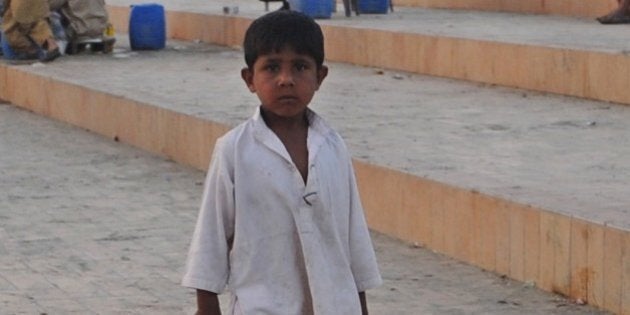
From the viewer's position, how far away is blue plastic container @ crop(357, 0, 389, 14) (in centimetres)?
1442

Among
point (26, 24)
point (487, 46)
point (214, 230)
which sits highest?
point (214, 230)

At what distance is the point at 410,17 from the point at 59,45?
291 cm

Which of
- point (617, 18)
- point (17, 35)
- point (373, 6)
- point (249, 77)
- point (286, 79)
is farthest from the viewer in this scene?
point (373, 6)

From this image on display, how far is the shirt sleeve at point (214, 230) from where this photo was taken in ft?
11.5

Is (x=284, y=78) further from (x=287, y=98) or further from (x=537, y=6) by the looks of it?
(x=537, y=6)

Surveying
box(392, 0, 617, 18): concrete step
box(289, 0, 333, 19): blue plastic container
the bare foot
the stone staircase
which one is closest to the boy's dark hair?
the stone staircase

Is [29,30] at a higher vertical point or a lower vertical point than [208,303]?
lower

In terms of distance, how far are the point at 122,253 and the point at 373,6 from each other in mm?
8083

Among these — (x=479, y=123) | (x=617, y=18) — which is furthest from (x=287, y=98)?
(x=617, y=18)

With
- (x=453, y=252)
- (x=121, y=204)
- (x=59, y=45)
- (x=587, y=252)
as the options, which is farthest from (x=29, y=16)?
(x=587, y=252)

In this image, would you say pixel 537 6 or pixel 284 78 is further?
pixel 537 6

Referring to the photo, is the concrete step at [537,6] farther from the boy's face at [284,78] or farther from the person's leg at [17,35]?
the boy's face at [284,78]

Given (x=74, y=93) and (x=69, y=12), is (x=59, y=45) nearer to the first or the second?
(x=69, y=12)

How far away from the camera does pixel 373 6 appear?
14.4 meters
